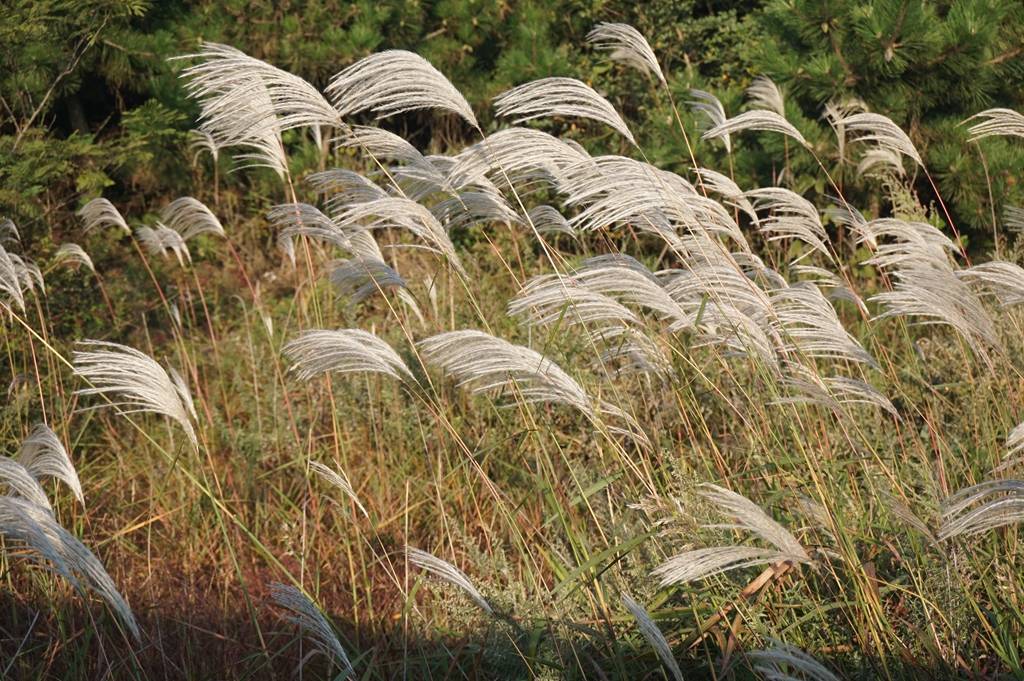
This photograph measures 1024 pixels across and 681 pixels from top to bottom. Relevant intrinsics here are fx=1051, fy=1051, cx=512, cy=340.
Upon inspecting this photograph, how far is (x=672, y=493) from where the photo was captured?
2.89m

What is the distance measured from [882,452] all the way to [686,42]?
5.67 metres

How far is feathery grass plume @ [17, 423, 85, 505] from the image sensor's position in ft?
8.58

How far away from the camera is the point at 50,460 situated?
107 inches

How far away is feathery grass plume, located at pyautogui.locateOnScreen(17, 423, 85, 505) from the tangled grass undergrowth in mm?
17

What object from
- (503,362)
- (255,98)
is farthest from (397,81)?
(503,362)

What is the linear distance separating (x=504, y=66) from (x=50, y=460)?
5.01 m

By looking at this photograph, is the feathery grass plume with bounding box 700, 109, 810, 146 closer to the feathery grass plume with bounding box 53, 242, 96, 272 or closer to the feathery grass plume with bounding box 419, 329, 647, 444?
the feathery grass plume with bounding box 419, 329, 647, 444

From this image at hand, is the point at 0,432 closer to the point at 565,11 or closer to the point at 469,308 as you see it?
the point at 469,308

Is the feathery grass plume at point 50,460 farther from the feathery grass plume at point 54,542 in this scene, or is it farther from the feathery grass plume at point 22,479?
the feathery grass plume at point 54,542

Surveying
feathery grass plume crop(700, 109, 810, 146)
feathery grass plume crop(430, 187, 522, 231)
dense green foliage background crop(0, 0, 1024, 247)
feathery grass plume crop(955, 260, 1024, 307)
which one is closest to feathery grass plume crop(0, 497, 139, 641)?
feathery grass plume crop(430, 187, 522, 231)

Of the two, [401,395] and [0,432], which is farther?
[401,395]

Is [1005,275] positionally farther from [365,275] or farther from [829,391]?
[365,275]

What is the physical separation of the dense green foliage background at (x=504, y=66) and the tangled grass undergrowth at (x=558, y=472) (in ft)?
3.73

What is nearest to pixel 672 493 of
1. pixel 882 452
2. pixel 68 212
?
pixel 882 452
